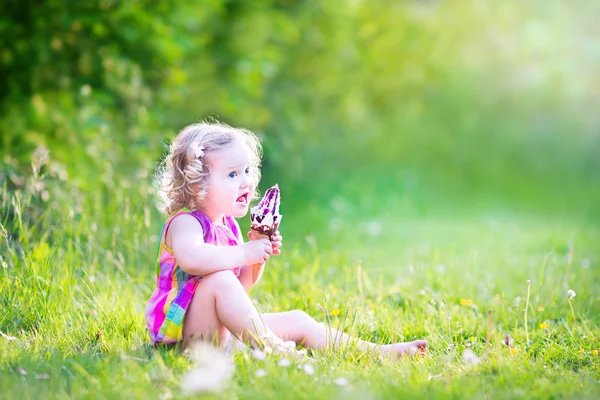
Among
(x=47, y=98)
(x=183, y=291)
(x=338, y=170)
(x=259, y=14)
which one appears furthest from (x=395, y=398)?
(x=338, y=170)

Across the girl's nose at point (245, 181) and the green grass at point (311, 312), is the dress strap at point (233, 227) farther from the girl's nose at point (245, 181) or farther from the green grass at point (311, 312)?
the green grass at point (311, 312)

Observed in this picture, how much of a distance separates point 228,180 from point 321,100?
20.2 ft

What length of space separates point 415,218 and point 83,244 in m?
4.85

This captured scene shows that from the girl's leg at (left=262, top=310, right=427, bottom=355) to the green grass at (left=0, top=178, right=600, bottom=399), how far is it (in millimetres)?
77

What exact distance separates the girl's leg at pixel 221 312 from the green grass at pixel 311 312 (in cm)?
17

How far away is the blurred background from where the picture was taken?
5.28m

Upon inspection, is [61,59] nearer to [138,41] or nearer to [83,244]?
[138,41]

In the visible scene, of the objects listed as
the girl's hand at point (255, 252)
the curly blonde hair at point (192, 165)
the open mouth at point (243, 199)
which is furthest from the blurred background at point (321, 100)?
the girl's hand at point (255, 252)

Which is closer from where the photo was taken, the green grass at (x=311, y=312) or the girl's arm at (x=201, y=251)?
the green grass at (x=311, y=312)

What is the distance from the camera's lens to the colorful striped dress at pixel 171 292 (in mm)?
2621

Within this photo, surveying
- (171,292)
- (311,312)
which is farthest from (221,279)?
(311,312)

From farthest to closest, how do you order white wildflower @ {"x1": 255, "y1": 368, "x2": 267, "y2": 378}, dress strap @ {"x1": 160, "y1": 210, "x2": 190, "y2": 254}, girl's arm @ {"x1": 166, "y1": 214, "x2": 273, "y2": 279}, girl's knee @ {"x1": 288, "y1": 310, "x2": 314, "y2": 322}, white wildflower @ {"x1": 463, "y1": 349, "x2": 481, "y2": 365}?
girl's knee @ {"x1": 288, "y1": 310, "x2": 314, "y2": 322} → dress strap @ {"x1": 160, "y1": 210, "x2": 190, "y2": 254} → girl's arm @ {"x1": 166, "y1": 214, "x2": 273, "y2": 279} → white wildflower @ {"x1": 255, "y1": 368, "x2": 267, "y2": 378} → white wildflower @ {"x1": 463, "y1": 349, "x2": 481, "y2": 365}

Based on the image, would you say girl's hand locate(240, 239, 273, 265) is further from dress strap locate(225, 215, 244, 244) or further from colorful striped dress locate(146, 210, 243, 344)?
dress strap locate(225, 215, 244, 244)

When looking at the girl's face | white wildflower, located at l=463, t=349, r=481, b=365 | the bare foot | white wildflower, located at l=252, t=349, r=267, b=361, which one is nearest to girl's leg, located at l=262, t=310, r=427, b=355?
the bare foot
